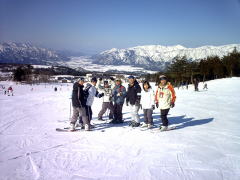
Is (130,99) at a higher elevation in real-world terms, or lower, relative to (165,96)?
lower

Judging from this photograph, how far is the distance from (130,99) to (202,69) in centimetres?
7437

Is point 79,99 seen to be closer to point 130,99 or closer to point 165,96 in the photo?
point 130,99

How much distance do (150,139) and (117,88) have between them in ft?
9.86

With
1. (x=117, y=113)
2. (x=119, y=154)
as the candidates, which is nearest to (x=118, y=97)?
(x=117, y=113)

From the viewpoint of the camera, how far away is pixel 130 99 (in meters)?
9.33

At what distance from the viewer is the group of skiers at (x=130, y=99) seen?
A: 8438 millimetres

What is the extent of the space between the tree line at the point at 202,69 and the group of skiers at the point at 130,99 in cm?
5616

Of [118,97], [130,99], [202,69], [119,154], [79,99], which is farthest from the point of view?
[202,69]

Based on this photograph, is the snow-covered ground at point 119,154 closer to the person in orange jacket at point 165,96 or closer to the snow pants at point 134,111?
the snow pants at point 134,111

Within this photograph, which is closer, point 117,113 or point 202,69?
point 117,113

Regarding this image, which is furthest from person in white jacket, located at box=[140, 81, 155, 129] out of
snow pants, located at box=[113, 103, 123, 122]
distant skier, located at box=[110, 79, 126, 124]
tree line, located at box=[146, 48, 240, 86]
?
tree line, located at box=[146, 48, 240, 86]

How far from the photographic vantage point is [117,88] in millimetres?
9805

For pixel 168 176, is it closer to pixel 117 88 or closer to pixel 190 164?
pixel 190 164

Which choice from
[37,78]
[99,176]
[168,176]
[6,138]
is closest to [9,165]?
[99,176]
